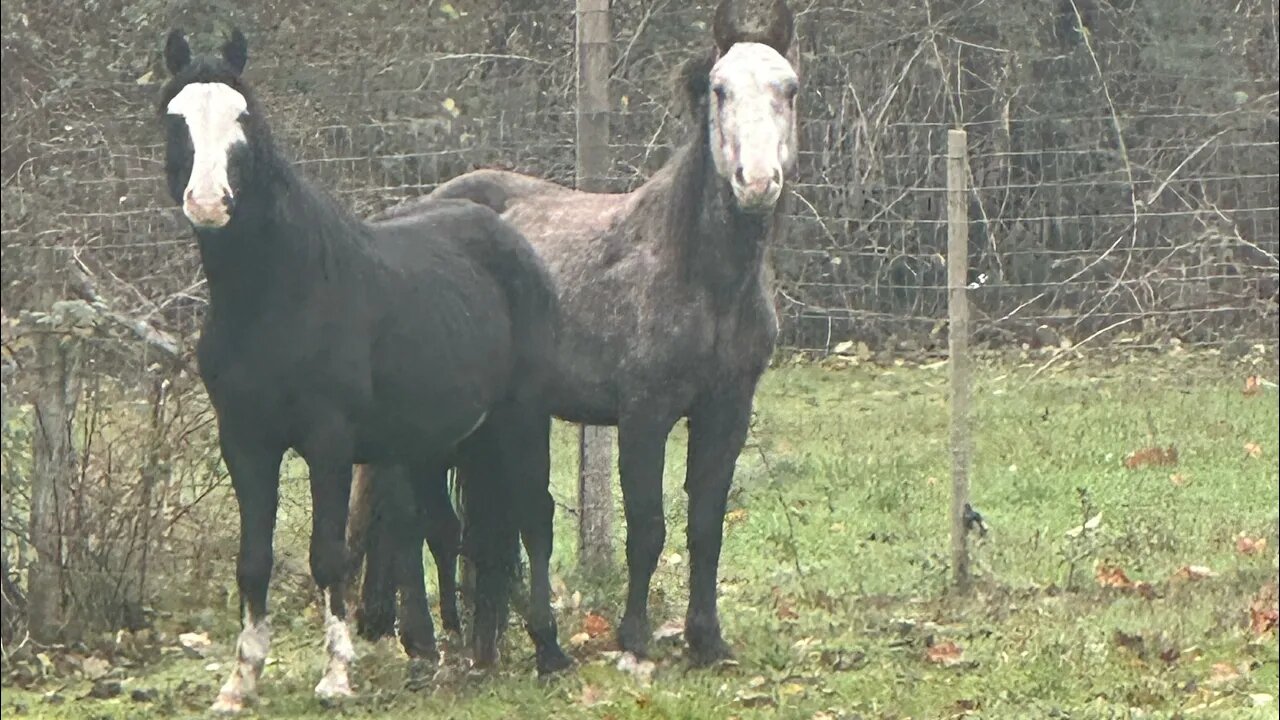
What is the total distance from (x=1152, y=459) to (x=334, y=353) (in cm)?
592

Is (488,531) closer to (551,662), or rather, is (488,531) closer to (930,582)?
(551,662)

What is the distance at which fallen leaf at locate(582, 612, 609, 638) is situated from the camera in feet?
27.2

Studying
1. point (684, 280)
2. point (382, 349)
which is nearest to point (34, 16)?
point (382, 349)

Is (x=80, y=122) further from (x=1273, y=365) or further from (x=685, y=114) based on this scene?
(x=1273, y=365)

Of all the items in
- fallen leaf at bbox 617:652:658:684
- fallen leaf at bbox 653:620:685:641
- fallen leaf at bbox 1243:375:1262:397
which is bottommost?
fallen leaf at bbox 653:620:685:641

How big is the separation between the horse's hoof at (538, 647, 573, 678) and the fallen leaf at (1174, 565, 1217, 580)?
2.88 meters

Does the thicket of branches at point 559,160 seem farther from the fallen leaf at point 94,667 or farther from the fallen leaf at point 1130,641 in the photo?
the fallen leaf at point 1130,641

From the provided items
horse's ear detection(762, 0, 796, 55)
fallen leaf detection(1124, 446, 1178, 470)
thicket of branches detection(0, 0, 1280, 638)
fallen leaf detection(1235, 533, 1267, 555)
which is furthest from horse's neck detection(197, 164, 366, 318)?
fallen leaf detection(1124, 446, 1178, 470)

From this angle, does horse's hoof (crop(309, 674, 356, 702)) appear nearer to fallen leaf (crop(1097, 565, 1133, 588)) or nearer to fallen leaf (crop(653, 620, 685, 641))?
fallen leaf (crop(653, 620, 685, 641))

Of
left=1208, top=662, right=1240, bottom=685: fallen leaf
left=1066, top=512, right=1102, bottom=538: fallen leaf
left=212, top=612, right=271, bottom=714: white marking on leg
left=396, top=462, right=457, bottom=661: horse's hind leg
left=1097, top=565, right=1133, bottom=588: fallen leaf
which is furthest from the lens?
left=1066, top=512, right=1102, bottom=538: fallen leaf

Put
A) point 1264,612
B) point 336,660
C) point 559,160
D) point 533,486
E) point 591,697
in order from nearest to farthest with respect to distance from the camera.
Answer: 1. point 336,660
2. point 591,697
3. point 533,486
4. point 1264,612
5. point 559,160

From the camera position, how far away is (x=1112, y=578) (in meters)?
8.88

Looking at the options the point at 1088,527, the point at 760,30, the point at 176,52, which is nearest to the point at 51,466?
the point at 176,52

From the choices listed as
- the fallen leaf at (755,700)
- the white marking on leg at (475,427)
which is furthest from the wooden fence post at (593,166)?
the fallen leaf at (755,700)
